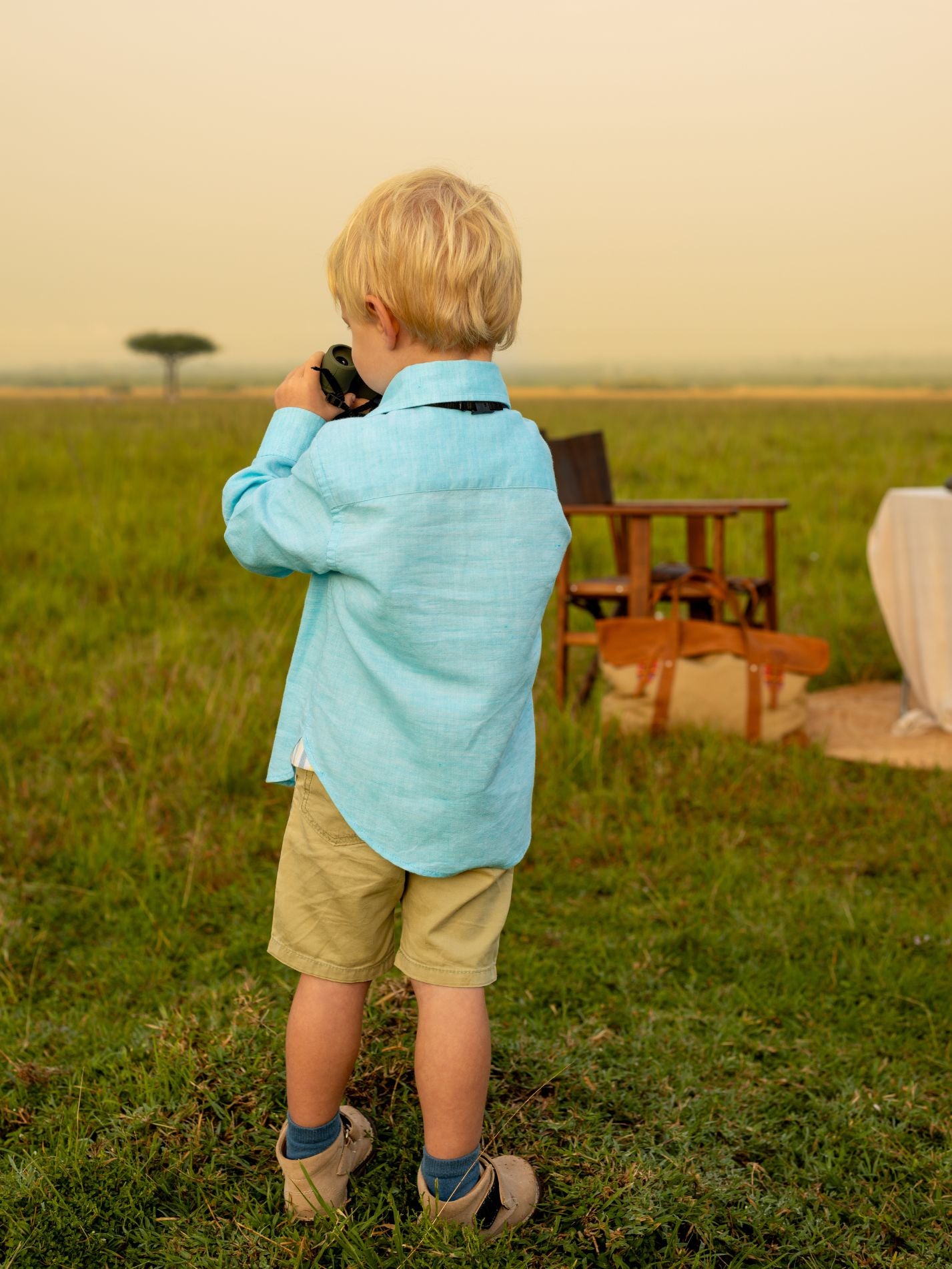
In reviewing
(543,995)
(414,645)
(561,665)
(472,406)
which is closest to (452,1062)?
(414,645)

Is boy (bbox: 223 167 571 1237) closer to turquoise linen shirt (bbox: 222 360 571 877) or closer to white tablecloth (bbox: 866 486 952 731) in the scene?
turquoise linen shirt (bbox: 222 360 571 877)

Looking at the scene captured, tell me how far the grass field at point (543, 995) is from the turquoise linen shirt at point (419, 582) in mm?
627

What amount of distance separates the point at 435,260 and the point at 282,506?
0.38 metres

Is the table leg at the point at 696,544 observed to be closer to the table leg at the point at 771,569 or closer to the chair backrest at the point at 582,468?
the table leg at the point at 771,569

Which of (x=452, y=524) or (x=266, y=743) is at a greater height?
(x=452, y=524)

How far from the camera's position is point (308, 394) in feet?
5.58

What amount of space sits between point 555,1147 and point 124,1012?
3.77ft

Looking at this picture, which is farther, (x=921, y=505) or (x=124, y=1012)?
(x=921, y=505)

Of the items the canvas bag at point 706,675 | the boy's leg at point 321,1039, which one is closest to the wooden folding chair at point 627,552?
the canvas bag at point 706,675

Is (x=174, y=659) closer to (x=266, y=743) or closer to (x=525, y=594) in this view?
(x=266, y=743)

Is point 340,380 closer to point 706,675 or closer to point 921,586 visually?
point 706,675

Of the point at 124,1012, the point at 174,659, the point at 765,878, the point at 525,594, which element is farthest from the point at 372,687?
the point at 174,659

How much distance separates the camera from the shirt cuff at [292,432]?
1.67 m

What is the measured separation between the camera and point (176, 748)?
13.2 ft
